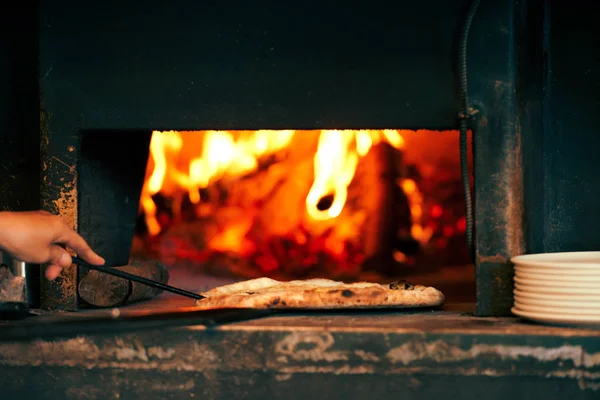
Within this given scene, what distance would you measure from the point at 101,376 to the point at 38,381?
146mm

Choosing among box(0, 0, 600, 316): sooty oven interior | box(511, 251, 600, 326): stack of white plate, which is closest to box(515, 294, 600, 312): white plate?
box(511, 251, 600, 326): stack of white plate

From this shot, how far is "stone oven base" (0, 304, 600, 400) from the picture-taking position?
1796mm

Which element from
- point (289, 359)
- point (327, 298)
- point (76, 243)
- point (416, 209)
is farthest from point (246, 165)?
point (289, 359)

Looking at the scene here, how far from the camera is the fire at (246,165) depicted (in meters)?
3.26

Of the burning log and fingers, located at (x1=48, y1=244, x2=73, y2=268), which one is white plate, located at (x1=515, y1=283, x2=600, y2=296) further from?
the burning log

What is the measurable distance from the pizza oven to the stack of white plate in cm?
4

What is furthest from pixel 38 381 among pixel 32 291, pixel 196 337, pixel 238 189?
pixel 238 189

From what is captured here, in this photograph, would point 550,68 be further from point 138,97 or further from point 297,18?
point 138,97

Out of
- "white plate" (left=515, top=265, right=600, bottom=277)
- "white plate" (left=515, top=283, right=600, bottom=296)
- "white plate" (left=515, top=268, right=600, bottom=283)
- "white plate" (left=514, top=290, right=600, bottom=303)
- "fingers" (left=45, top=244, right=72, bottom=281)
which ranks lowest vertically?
"white plate" (left=514, top=290, right=600, bottom=303)

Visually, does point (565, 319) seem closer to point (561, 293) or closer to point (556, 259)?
point (561, 293)

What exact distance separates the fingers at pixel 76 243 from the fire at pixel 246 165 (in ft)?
4.56

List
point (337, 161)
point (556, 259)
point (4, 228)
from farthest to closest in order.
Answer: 1. point (337, 161)
2. point (556, 259)
3. point (4, 228)

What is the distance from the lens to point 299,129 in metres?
2.25

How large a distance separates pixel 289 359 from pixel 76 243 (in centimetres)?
55
